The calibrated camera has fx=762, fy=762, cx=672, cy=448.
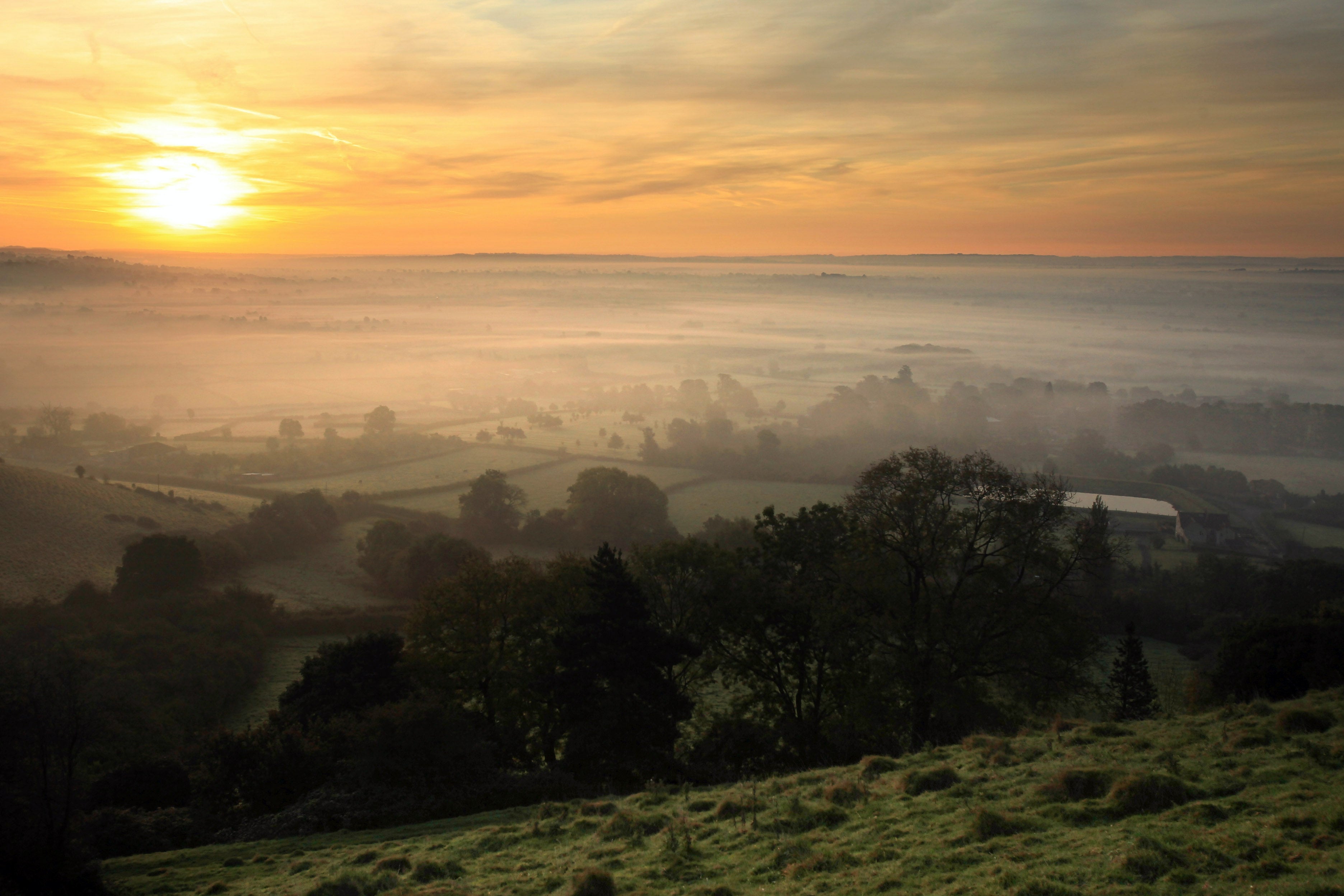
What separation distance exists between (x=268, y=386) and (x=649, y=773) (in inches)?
4840

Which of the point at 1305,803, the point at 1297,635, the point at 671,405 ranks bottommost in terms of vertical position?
the point at 1297,635

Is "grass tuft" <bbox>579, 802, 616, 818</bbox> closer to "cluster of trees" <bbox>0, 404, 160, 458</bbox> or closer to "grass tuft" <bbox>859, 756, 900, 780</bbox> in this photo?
"grass tuft" <bbox>859, 756, 900, 780</bbox>

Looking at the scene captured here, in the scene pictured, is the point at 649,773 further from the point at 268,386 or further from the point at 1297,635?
the point at 268,386

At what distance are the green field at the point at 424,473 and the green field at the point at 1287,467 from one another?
238ft

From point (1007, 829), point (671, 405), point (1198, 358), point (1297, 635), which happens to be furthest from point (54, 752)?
point (1198, 358)

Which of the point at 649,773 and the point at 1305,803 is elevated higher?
the point at 1305,803

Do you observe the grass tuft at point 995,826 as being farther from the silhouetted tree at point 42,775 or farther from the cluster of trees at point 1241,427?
the cluster of trees at point 1241,427

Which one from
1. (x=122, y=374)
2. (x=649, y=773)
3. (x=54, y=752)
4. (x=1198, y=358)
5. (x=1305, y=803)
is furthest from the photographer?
(x=1198, y=358)

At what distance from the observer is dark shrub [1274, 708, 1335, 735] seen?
13.0 metres

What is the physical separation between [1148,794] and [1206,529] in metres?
56.2

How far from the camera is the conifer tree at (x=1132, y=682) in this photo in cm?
2614

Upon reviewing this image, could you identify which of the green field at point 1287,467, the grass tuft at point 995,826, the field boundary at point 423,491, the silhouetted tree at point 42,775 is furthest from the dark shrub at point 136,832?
the green field at point 1287,467

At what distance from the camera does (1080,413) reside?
368 feet

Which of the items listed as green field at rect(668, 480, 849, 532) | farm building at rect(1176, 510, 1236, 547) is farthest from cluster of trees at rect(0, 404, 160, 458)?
farm building at rect(1176, 510, 1236, 547)
